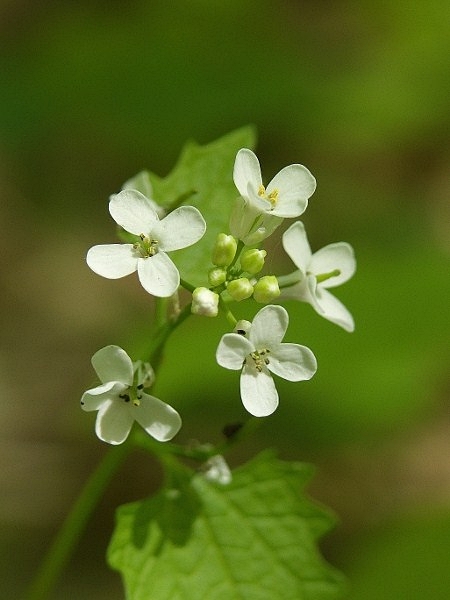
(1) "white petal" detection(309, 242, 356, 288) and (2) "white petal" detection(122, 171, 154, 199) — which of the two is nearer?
(1) "white petal" detection(309, 242, 356, 288)

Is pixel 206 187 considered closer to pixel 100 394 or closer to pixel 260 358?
pixel 260 358

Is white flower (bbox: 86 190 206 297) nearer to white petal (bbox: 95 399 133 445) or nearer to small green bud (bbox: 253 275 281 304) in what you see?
small green bud (bbox: 253 275 281 304)

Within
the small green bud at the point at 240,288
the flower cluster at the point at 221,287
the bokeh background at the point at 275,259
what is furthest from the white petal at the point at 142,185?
the bokeh background at the point at 275,259

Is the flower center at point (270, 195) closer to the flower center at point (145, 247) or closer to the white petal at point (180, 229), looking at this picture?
the white petal at point (180, 229)

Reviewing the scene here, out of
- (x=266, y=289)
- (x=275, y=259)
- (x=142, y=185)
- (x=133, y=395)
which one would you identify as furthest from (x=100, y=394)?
(x=275, y=259)

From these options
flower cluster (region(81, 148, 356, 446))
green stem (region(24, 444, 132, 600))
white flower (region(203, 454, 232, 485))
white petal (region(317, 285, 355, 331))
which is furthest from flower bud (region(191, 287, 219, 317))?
white flower (region(203, 454, 232, 485))

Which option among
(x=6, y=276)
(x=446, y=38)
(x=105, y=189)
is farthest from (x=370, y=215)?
(x=6, y=276)

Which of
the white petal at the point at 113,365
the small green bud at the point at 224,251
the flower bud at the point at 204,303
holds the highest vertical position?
the small green bud at the point at 224,251

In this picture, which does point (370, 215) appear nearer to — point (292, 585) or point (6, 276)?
point (6, 276)
